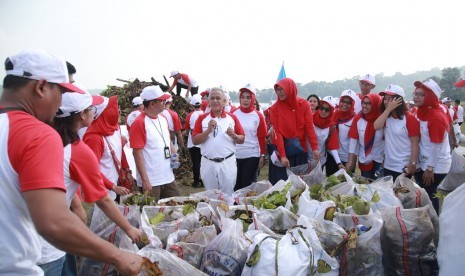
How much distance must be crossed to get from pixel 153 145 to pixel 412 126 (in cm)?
317

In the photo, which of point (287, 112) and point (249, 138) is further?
point (249, 138)

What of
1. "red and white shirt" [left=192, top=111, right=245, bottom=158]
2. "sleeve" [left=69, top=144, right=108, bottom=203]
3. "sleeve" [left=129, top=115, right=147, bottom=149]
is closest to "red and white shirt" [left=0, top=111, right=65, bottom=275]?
"sleeve" [left=69, top=144, right=108, bottom=203]

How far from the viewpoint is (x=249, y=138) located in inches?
189

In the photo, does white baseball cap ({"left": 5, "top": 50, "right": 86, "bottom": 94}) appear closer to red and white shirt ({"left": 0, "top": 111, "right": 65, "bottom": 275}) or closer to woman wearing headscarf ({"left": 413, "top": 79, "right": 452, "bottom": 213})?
red and white shirt ({"left": 0, "top": 111, "right": 65, "bottom": 275})

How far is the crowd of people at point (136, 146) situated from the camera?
1.16 m

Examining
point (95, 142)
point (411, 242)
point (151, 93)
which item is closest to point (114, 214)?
point (95, 142)

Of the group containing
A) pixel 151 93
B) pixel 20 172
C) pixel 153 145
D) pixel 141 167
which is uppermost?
pixel 151 93

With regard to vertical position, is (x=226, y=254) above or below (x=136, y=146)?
below

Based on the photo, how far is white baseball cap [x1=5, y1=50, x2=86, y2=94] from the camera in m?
1.25

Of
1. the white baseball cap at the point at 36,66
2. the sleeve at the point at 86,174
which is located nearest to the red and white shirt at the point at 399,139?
the sleeve at the point at 86,174

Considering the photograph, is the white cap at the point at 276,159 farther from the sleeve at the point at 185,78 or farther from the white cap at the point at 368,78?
the sleeve at the point at 185,78

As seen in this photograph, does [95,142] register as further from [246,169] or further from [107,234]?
[246,169]

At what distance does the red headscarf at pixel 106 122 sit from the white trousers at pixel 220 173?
122 cm

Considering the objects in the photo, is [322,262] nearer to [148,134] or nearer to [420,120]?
[148,134]
